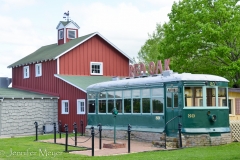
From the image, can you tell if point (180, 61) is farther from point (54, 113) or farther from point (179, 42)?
point (54, 113)

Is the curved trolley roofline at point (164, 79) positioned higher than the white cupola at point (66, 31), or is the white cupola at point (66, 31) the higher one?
the white cupola at point (66, 31)

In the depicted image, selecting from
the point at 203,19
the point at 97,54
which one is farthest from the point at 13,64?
the point at 203,19

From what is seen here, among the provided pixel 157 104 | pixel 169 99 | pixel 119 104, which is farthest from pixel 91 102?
pixel 169 99

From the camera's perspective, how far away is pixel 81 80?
104ft

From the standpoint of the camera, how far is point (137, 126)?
74.7ft

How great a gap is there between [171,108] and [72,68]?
15.0 meters

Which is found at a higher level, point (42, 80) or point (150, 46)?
point (150, 46)

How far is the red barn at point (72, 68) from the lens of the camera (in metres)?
30.8

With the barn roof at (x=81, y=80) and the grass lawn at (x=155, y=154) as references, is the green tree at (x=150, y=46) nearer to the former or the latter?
the barn roof at (x=81, y=80)

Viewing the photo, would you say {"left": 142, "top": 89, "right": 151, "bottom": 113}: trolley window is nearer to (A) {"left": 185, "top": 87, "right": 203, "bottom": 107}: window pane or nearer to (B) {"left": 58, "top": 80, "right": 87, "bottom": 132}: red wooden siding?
(A) {"left": 185, "top": 87, "right": 203, "bottom": 107}: window pane

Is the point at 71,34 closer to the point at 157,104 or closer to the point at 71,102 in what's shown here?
the point at 71,102

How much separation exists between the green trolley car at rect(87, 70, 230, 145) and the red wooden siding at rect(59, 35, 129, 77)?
11.3 meters

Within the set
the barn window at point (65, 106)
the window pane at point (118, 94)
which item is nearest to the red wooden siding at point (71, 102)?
the barn window at point (65, 106)

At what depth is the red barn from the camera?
30.8 m
